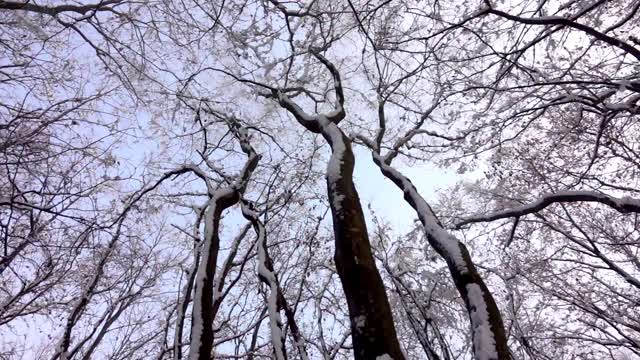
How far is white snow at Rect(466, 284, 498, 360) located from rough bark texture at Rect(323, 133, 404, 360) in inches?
24.0

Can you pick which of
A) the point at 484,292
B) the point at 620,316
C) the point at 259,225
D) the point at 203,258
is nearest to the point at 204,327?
the point at 203,258

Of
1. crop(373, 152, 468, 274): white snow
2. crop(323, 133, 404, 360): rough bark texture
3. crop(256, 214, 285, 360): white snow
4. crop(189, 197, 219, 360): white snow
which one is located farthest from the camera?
crop(256, 214, 285, 360): white snow

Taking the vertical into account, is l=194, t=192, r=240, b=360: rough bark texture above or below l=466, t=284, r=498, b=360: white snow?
above

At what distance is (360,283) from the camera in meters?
3.21

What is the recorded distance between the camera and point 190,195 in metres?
8.02

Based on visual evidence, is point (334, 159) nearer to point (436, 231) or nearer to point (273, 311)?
point (436, 231)

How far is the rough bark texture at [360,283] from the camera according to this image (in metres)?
2.82

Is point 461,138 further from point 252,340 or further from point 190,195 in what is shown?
point 252,340

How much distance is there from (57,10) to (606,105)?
7.50 metres

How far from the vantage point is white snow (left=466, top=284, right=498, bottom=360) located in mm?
2838

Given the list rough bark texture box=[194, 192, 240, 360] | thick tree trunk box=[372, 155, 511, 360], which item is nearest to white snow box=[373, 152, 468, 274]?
thick tree trunk box=[372, 155, 511, 360]

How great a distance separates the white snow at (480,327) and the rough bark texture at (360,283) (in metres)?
0.61

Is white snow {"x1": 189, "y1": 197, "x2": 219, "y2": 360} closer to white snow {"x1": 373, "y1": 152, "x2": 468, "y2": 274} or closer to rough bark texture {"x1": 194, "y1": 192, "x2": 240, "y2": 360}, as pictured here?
rough bark texture {"x1": 194, "y1": 192, "x2": 240, "y2": 360}

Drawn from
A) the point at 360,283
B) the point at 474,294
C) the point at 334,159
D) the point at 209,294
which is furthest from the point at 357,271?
the point at 209,294
